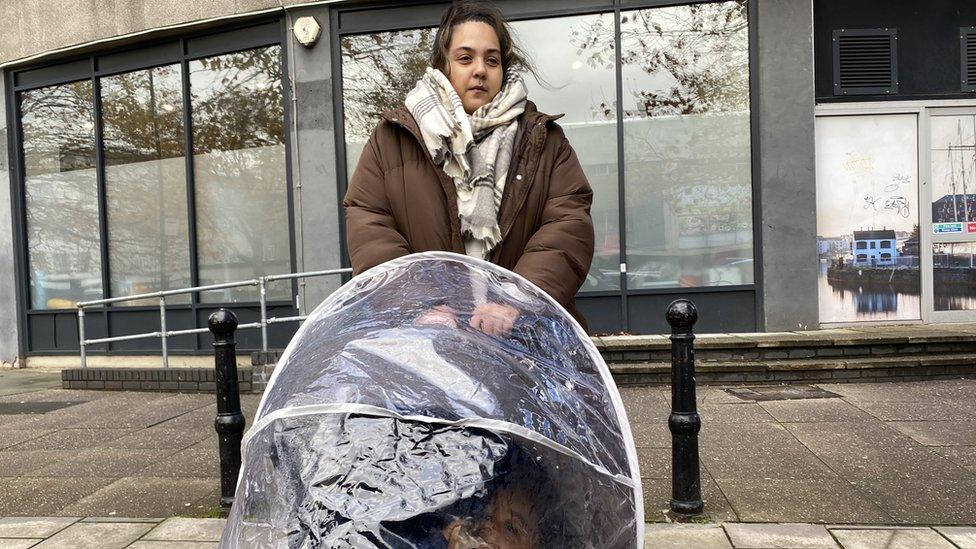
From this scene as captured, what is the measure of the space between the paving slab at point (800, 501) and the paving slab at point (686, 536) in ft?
0.89

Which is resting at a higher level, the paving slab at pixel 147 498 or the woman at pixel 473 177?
the woman at pixel 473 177

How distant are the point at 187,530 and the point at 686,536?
101 inches

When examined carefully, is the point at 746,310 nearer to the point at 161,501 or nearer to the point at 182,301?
the point at 161,501

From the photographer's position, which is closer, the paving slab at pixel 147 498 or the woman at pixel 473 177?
the woman at pixel 473 177

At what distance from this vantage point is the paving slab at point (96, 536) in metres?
3.38

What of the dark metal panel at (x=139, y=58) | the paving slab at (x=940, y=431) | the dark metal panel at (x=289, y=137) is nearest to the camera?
the paving slab at (x=940, y=431)

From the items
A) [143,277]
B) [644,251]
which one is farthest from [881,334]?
[143,277]

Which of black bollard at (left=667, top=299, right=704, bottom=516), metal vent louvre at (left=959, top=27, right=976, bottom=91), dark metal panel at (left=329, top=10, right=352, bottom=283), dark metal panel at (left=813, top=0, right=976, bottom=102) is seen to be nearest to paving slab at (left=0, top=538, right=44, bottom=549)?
black bollard at (left=667, top=299, right=704, bottom=516)

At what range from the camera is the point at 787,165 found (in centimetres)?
776

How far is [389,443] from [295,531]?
0.20 meters

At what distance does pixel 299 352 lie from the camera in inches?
59.1

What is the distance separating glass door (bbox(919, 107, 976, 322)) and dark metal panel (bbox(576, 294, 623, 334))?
3.73 m

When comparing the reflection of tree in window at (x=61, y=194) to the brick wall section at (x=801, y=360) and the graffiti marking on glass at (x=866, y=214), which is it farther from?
the graffiti marking on glass at (x=866, y=214)

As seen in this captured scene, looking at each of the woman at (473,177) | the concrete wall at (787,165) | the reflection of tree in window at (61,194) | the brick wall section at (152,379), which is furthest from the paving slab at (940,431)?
the reflection of tree in window at (61,194)
